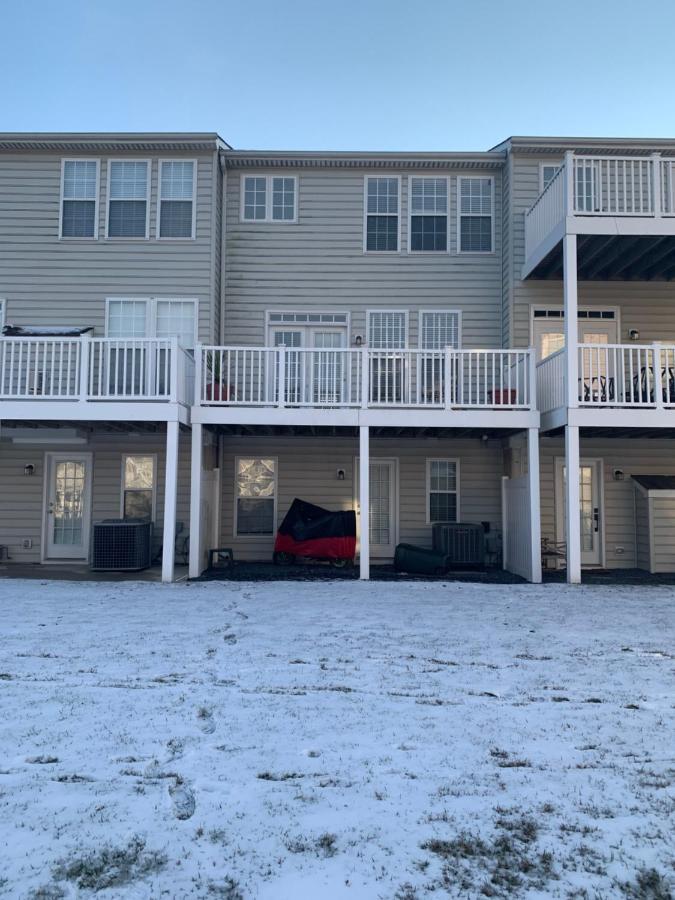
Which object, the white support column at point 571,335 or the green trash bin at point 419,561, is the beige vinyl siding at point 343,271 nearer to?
the white support column at point 571,335

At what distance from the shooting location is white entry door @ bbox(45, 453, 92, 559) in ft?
37.3

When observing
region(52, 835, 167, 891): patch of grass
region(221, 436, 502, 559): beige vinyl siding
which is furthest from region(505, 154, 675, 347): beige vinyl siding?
region(52, 835, 167, 891): patch of grass

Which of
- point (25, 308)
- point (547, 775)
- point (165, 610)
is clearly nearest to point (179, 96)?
point (25, 308)

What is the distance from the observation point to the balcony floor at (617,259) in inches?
380

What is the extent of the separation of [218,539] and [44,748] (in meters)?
8.15

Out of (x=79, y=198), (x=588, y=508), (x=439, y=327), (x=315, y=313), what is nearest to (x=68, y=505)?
(x=79, y=198)

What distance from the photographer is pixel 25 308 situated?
1123 cm

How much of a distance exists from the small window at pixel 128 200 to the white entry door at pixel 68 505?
4.07m

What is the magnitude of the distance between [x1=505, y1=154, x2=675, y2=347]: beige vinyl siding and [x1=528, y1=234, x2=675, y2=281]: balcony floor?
0.56ft

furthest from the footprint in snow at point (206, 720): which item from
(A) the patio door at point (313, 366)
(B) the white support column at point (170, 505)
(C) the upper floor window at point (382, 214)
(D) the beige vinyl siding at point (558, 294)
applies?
(C) the upper floor window at point (382, 214)

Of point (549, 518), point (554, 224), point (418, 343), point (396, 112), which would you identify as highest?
point (396, 112)

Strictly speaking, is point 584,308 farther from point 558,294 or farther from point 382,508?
point 382,508

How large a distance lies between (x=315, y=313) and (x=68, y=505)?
5.61 m

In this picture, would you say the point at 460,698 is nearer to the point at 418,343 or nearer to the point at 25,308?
the point at 418,343
